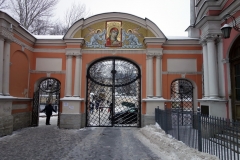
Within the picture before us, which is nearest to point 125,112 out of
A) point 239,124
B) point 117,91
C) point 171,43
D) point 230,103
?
point 117,91

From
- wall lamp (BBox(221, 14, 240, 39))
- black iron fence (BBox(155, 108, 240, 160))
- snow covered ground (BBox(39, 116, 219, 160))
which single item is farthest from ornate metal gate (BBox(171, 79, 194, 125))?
wall lamp (BBox(221, 14, 240, 39))

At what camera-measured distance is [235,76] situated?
8602 millimetres

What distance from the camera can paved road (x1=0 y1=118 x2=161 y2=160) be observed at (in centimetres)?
616

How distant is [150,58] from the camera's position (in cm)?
1195

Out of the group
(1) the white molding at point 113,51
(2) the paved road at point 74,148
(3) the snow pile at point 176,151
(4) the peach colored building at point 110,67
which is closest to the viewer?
(3) the snow pile at point 176,151

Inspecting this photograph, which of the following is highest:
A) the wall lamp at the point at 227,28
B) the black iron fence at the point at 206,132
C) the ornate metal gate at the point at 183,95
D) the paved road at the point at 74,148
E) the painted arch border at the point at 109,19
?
the painted arch border at the point at 109,19

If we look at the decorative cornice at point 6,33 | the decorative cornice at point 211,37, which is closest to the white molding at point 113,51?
the decorative cornice at point 211,37

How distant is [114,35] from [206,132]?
26.4ft

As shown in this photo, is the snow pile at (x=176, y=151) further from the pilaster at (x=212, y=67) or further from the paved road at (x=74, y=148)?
the pilaster at (x=212, y=67)

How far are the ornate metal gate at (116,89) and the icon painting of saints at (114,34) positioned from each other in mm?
872

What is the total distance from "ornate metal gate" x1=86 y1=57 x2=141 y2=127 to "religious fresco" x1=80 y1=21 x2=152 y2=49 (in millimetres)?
930

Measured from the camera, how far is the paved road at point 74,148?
6164 mm

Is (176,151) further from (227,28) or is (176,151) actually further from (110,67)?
(110,67)

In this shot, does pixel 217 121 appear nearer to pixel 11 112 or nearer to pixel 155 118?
pixel 155 118
